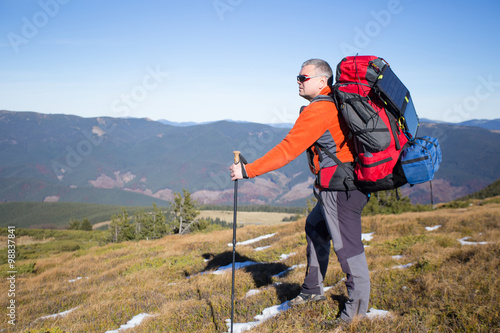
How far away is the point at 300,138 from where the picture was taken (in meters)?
3.94

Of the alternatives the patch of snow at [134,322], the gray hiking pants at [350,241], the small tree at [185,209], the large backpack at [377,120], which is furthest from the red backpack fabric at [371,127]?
the small tree at [185,209]

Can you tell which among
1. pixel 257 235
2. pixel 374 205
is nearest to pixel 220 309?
pixel 257 235

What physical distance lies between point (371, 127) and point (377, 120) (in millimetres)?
104

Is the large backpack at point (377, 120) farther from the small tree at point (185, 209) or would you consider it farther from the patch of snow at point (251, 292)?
the small tree at point (185, 209)

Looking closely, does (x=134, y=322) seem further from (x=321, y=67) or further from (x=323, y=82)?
(x=321, y=67)

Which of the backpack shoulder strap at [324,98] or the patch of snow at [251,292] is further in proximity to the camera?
the patch of snow at [251,292]

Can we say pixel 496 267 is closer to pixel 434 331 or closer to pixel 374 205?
pixel 434 331

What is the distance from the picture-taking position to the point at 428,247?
862 centimetres

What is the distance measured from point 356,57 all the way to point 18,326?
7.90 m

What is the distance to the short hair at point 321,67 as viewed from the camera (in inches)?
171

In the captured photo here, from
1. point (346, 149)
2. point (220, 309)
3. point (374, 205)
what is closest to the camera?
point (346, 149)

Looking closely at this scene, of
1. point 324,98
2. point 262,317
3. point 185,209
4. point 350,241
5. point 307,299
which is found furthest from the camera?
point 185,209

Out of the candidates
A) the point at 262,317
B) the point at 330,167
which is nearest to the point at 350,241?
the point at 330,167

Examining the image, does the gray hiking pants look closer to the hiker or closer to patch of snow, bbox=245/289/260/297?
the hiker
